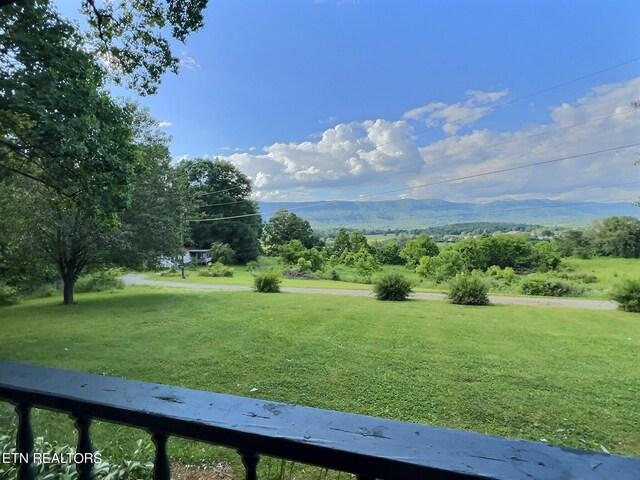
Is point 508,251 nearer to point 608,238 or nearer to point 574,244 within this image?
point 574,244

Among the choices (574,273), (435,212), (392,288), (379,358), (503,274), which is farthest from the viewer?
(435,212)

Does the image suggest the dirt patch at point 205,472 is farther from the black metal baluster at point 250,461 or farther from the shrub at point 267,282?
the shrub at point 267,282

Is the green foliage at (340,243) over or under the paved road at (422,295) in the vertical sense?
over

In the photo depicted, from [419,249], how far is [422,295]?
2.68 meters

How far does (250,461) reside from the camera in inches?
18.0

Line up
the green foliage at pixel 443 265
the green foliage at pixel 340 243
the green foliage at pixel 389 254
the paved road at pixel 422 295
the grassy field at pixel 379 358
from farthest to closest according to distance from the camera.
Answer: the green foliage at pixel 389 254 < the green foliage at pixel 340 243 < the green foliage at pixel 443 265 < the paved road at pixel 422 295 < the grassy field at pixel 379 358

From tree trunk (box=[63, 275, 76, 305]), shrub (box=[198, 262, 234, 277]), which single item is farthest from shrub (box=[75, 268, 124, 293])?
shrub (box=[198, 262, 234, 277])

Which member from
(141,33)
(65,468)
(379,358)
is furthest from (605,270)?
(65,468)

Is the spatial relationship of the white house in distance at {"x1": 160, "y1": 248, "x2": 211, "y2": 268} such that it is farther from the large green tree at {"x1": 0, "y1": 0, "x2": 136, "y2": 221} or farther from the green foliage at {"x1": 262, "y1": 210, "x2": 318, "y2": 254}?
the large green tree at {"x1": 0, "y1": 0, "x2": 136, "y2": 221}

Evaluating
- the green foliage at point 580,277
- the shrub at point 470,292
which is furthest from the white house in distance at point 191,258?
the green foliage at point 580,277

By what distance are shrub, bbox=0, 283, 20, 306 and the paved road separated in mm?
2729

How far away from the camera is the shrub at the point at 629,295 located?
7041 millimetres

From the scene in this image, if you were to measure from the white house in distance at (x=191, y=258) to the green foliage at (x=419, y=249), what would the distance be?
275 inches

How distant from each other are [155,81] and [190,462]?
294 centimetres
